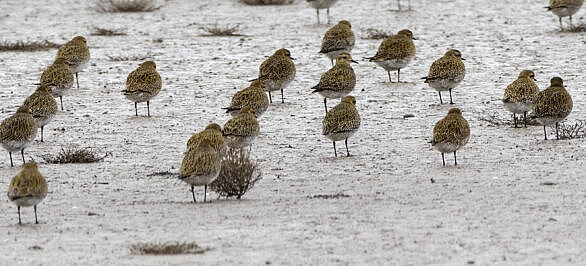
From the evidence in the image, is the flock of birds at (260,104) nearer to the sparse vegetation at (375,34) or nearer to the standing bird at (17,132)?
the standing bird at (17,132)

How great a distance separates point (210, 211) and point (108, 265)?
2251 millimetres

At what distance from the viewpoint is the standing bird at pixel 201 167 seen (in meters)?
11.2

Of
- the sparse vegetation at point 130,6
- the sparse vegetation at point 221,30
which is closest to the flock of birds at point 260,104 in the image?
the sparse vegetation at point 221,30

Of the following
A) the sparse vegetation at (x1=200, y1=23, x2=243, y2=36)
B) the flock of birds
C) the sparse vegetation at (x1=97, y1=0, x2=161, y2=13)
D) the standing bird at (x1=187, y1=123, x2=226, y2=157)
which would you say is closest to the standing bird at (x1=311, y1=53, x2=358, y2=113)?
the flock of birds

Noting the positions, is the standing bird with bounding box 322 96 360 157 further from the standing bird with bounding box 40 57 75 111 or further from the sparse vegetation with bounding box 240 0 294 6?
the sparse vegetation with bounding box 240 0 294 6

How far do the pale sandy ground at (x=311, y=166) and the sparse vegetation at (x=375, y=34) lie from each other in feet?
0.75

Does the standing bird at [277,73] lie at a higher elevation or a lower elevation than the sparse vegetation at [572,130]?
higher

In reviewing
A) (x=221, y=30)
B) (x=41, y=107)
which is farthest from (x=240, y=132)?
(x=221, y=30)

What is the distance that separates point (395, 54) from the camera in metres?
18.8

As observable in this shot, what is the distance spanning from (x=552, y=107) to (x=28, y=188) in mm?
6987

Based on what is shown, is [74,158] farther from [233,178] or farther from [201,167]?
[201,167]

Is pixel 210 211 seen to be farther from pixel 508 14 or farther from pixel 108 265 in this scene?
pixel 508 14

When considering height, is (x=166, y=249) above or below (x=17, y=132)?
below

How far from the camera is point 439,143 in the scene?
12.9 metres
